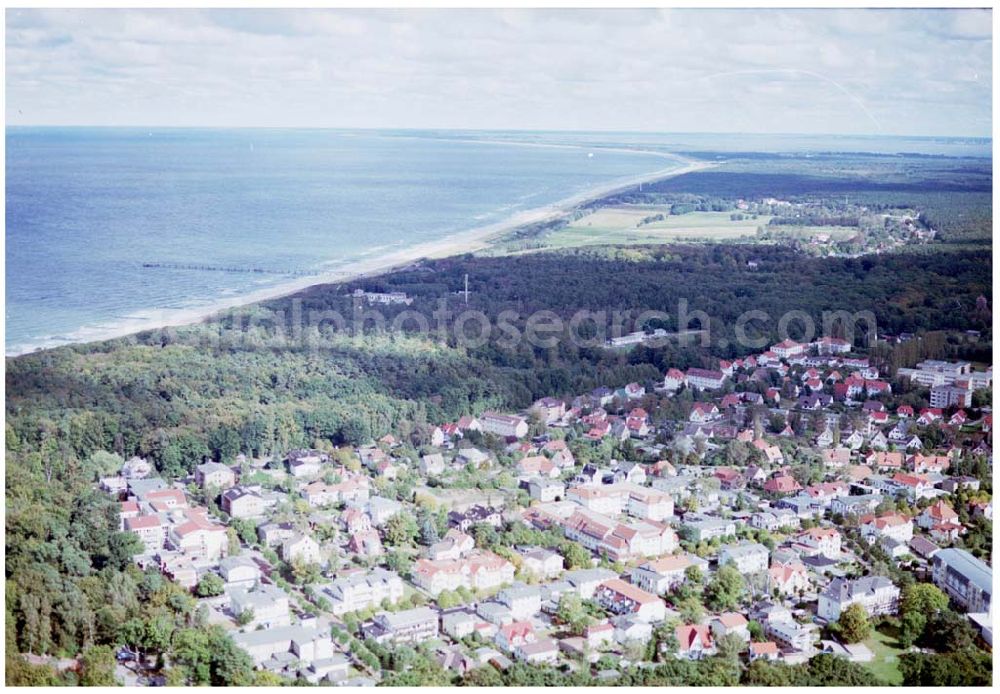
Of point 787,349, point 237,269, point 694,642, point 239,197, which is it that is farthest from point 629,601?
point 239,197

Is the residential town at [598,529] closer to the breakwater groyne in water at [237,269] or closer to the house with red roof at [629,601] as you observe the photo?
the house with red roof at [629,601]

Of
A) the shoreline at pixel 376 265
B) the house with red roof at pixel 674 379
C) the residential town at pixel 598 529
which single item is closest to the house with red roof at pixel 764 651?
the residential town at pixel 598 529

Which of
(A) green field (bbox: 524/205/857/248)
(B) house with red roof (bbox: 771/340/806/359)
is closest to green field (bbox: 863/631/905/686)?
(B) house with red roof (bbox: 771/340/806/359)

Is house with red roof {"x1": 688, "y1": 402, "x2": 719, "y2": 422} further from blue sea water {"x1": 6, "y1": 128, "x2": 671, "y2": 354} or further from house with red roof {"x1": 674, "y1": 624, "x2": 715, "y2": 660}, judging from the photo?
blue sea water {"x1": 6, "y1": 128, "x2": 671, "y2": 354}

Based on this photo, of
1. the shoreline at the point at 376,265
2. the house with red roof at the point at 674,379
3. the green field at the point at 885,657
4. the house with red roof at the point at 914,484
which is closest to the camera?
the green field at the point at 885,657

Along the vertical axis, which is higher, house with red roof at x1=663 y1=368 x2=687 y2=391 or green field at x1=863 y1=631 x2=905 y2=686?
house with red roof at x1=663 y1=368 x2=687 y2=391

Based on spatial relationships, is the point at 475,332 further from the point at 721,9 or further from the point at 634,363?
the point at 721,9
